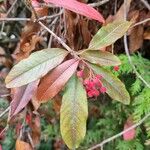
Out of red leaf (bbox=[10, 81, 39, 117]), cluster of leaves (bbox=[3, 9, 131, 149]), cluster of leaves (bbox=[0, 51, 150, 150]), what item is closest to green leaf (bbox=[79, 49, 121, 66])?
cluster of leaves (bbox=[3, 9, 131, 149])

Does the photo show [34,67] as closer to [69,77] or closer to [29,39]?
[69,77]

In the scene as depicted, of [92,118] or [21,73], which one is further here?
[92,118]

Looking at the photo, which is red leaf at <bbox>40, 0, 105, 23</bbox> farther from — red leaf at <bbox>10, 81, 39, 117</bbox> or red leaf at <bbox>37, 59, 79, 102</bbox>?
red leaf at <bbox>10, 81, 39, 117</bbox>

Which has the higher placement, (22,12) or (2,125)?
(22,12)

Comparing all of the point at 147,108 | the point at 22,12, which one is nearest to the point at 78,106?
the point at 147,108

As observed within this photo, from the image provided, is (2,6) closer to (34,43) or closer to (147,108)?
(34,43)

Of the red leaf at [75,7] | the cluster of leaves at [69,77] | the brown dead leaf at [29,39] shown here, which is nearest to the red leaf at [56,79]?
the cluster of leaves at [69,77]

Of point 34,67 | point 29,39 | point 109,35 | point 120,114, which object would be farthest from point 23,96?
point 120,114
